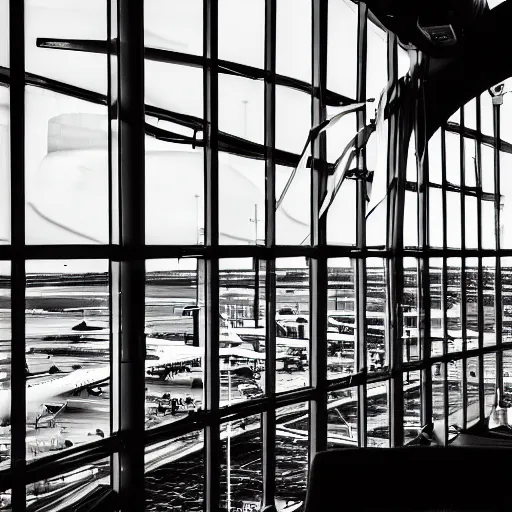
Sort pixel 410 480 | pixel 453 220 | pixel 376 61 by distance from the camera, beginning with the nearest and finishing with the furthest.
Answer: pixel 410 480 < pixel 376 61 < pixel 453 220

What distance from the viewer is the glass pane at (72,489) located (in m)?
3.12

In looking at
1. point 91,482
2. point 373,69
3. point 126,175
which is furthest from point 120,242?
point 373,69

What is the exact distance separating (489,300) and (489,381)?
866 millimetres

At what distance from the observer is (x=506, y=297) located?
8.27m

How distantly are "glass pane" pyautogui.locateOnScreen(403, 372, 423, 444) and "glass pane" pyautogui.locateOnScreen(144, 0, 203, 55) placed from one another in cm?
362

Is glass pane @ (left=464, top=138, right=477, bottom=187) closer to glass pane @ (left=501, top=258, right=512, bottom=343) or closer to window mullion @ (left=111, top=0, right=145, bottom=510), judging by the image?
glass pane @ (left=501, top=258, right=512, bottom=343)

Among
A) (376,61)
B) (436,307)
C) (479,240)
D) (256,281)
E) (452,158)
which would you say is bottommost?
(436,307)

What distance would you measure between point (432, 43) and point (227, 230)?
5.23 feet

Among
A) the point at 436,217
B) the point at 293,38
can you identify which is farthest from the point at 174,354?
the point at 436,217

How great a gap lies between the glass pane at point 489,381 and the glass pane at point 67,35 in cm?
583

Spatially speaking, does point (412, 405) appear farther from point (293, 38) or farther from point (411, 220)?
point (293, 38)

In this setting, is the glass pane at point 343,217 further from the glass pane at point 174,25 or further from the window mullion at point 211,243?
the glass pane at point 174,25

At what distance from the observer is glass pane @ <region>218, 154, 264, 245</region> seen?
13.9 feet

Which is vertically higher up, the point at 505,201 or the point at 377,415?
the point at 505,201
